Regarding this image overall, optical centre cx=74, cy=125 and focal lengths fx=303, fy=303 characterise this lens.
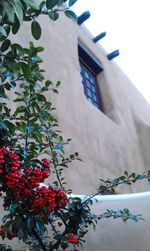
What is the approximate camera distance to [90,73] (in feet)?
20.7

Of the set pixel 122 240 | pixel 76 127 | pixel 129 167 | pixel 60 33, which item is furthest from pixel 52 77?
pixel 122 240

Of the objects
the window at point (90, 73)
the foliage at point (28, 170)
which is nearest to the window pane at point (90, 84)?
the window at point (90, 73)

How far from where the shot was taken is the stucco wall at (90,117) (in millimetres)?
3906

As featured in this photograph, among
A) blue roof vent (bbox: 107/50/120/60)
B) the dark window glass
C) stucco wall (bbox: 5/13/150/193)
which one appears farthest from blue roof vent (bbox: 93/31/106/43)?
the dark window glass

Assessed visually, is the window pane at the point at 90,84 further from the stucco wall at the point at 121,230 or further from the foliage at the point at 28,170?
the foliage at the point at 28,170

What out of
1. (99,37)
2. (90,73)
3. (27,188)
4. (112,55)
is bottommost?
(27,188)

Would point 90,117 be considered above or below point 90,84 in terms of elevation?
below

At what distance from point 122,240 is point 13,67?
1.33 metres

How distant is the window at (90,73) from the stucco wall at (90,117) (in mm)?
148

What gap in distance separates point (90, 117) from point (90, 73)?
1.91 metres

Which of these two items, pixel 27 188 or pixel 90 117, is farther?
pixel 90 117

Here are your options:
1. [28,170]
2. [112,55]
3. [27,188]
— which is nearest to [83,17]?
[112,55]

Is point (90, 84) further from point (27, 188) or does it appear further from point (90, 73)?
point (27, 188)

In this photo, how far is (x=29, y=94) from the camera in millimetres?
1937
